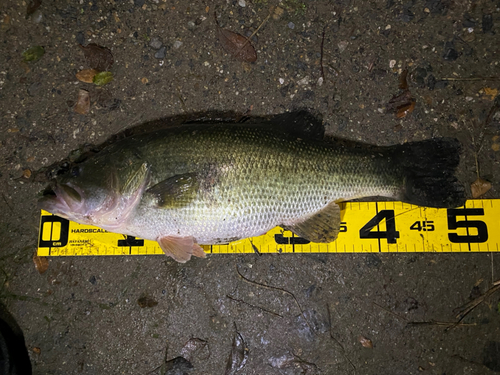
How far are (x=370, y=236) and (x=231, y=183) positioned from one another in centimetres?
140

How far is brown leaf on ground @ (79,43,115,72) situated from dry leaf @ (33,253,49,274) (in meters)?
1.91

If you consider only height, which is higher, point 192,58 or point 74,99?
point 192,58

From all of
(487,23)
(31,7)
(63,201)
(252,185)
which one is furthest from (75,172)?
(487,23)

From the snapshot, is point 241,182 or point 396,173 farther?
point 396,173

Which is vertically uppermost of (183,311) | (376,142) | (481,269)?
(376,142)

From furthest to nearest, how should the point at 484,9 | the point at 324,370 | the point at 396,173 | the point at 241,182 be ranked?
1. the point at 484,9
2. the point at 324,370
3. the point at 396,173
4. the point at 241,182

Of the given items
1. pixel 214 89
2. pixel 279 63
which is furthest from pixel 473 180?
pixel 214 89

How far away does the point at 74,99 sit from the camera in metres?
3.04

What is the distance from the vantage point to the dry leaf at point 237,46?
302 cm

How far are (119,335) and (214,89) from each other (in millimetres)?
2495

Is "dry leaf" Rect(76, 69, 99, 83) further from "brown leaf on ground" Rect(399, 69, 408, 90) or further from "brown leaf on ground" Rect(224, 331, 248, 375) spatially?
"brown leaf on ground" Rect(399, 69, 408, 90)

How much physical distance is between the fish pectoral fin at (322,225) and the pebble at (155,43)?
218cm

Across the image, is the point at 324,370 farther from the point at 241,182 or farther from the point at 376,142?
the point at 376,142

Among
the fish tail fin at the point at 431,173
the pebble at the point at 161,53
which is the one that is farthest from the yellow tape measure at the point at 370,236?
the pebble at the point at 161,53
